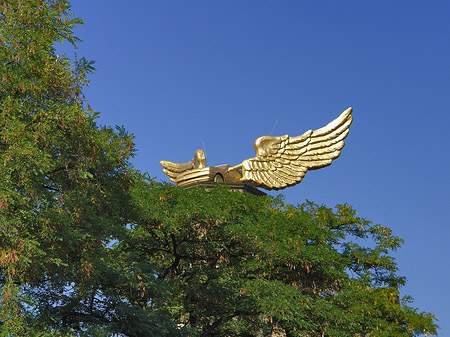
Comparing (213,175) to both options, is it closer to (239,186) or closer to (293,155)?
(239,186)

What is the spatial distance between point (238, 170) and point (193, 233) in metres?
14.8

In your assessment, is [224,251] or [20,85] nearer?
[20,85]

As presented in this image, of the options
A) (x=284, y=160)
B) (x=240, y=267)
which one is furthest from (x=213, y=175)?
(x=240, y=267)

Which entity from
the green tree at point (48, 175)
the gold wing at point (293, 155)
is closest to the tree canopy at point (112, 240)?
the green tree at point (48, 175)

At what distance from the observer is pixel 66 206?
11.6 metres

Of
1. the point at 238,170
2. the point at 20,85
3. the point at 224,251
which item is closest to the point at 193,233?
the point at 224,251

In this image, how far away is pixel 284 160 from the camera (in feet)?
108

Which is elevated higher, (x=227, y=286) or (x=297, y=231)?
(x=297, y=231)

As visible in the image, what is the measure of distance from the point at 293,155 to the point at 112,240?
67.2 feet

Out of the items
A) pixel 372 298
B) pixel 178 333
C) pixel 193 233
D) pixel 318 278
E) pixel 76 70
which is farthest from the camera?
pixel 372 298

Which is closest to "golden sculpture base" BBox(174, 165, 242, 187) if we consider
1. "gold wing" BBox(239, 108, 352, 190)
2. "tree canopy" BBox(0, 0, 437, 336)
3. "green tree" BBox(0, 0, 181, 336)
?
"gold wing" BBox(239, 108, 352, 190)

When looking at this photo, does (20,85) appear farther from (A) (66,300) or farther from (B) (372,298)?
(B) (372,298)

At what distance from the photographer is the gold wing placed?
105 feet

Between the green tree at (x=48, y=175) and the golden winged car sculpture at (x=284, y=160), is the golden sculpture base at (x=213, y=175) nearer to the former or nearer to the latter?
the golden winged car sculpture at (x=284, y=160)
